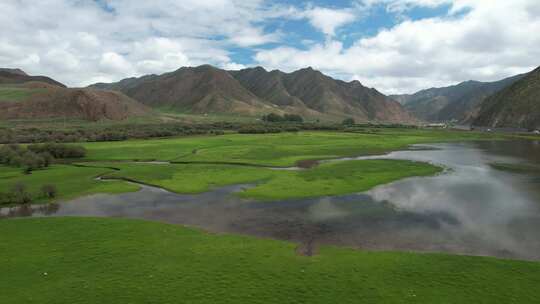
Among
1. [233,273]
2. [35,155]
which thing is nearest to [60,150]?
[35,155]

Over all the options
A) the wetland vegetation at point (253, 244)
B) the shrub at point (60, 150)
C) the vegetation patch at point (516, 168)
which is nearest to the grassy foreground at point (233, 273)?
the wetland vegetation at point (253, 244)

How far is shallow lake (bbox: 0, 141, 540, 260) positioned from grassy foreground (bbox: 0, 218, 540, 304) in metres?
3.14

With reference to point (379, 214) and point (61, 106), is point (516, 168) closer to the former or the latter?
point (379, 214)

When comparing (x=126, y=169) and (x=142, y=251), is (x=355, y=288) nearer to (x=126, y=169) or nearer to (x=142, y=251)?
(x=142, y=251)

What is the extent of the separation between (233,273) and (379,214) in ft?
58.0

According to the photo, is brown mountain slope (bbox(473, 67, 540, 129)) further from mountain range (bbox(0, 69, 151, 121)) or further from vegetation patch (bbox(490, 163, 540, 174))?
mountain range (bbox(0, 69, 151, 121))

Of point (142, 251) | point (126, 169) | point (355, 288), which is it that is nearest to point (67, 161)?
point (126, 169)

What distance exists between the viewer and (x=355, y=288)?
17.6 metres

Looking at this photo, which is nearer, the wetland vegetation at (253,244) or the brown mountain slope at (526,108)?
the wetland vegetation at (253,244)

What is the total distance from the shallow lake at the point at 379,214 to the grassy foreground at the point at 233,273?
3.14 meters

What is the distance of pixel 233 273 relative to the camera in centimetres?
1933

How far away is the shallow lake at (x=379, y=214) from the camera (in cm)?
2527

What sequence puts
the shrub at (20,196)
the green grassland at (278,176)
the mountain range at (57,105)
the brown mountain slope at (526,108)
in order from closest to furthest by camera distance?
1. the shrub at (20,196)
2. the green grassland at (278,176)
3. the mountain range at (57,105)
4. the brown mountain slope at (526,108)

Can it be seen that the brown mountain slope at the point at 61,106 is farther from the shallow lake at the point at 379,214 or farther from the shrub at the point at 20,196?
the shallow lake at the point at 379,214
